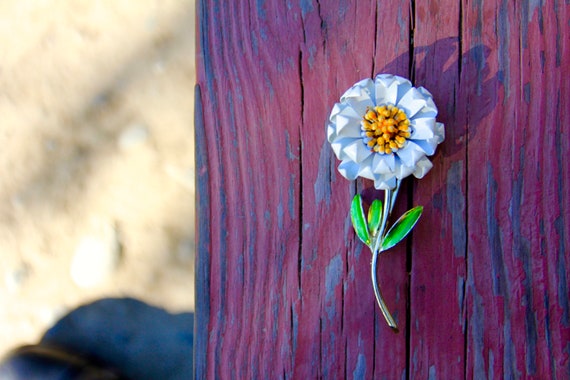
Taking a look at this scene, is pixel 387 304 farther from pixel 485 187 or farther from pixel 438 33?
pixel 438 33

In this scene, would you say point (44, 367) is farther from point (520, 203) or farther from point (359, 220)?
point (520, 203)

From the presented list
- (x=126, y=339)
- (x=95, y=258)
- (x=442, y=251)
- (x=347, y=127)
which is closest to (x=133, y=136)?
(x=95, y=258)

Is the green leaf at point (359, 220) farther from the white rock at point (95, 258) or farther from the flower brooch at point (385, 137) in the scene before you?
the white rock at point (95, 258)

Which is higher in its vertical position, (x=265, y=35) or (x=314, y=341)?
(x=265, y=35)

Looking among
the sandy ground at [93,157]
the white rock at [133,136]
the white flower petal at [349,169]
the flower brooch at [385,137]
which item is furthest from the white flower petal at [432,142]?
the white rock at [133,136]

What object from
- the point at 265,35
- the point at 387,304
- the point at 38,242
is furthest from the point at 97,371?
the point at 265,35

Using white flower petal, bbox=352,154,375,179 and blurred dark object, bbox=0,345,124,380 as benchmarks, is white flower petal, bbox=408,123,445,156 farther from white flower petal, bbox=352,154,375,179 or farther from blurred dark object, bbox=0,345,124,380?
blurred dark object, bbox=0,345,124,380

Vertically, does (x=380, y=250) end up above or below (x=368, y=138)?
below
